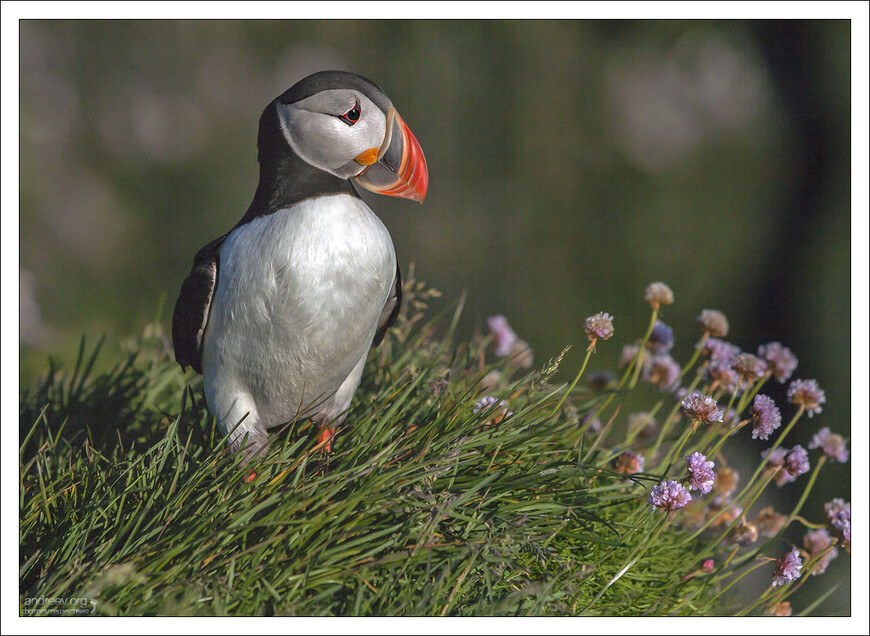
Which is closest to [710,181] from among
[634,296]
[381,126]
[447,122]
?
[634,296]

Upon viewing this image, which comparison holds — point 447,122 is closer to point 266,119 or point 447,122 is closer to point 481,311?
point 481,311

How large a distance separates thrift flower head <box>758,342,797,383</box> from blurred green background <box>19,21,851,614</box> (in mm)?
1004

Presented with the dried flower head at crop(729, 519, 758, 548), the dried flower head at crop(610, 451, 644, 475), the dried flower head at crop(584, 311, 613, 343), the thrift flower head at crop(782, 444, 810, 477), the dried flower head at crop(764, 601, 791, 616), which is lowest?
the dried flower head at crop(764, 601, 791, 616)

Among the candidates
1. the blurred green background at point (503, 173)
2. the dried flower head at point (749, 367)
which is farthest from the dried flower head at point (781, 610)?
the blurred green background at point (503, 173)

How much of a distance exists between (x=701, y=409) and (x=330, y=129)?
4.27 feet

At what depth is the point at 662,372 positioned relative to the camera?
10.2 ft

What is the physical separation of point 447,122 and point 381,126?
8.85 feet

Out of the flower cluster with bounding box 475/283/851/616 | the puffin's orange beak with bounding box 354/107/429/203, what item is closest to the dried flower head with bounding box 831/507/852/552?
the flower cluster with bounding box 475/283/851/616

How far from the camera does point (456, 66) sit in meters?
4.99

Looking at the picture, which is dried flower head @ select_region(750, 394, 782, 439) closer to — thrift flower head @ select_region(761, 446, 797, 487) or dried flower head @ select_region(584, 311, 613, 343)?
thrift flower head @ select_region(761, 446, 797, 487)

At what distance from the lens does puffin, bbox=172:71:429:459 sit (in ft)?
7.59

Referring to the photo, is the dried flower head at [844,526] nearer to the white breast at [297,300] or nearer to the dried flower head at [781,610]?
the dried flower head at [781,610]

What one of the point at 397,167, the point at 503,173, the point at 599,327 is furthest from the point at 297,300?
the point at 503,173

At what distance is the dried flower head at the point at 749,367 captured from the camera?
273 centimetres
